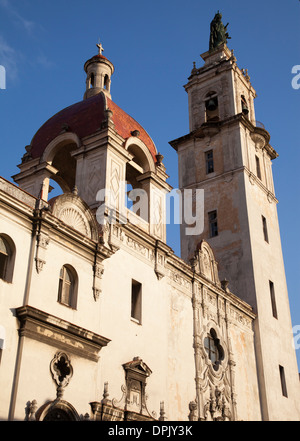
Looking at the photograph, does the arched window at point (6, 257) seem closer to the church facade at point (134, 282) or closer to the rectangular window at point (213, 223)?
the church facade at point (134, 282)

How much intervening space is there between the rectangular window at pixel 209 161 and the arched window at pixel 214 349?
44.8 feet

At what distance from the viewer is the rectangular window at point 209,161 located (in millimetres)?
37744

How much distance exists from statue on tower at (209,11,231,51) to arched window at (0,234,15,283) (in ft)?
105

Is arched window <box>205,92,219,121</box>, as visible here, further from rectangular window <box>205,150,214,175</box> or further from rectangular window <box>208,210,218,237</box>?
rectangular window <box>208,210,218,237</box>

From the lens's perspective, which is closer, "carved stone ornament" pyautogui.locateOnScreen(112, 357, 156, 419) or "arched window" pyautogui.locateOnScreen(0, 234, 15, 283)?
"arched window" pyautogui.locateOnScreen(0, 234, 15, 283)

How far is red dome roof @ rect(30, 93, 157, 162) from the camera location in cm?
2498

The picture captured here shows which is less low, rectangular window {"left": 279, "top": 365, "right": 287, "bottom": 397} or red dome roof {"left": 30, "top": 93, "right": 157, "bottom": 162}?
red dome roof {"left": 30, "top": 93, "right": 157, "bottom": 162}

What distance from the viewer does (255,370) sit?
97.6 feet

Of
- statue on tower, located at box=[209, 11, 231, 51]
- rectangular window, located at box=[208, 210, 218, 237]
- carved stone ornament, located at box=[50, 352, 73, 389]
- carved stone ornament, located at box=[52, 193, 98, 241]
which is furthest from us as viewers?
statue on tower, located at box=[209, 11, 231, 51]

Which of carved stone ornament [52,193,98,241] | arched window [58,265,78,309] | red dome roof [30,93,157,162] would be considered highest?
red dome roof [30,93,157,162]

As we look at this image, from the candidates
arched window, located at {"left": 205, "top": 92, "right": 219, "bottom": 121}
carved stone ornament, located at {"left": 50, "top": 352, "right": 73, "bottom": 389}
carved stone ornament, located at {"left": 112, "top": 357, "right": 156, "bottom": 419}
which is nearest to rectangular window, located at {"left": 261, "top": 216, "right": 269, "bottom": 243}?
arched window, located at {"left": 205, "top": 92, "right": 219, "bottom": 121}
